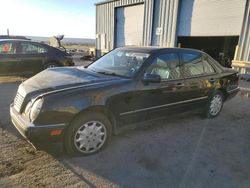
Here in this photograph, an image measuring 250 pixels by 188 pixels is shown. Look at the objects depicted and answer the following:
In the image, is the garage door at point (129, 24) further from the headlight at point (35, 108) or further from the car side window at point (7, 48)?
the headlight at point (35, 108)

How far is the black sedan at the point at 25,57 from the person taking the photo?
7605mm

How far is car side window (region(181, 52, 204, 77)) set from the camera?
167 inches

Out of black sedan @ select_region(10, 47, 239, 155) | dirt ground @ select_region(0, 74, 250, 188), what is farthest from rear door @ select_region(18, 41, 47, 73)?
black sedan @ select_region(10, 47, 239, 155)

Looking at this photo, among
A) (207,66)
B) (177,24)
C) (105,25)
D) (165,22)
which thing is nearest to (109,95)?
(207,66)

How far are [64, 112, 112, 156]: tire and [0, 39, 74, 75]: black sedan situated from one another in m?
5.74

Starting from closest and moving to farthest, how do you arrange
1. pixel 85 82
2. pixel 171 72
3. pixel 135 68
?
pixel 85 82
pixel 135 68
pixel 171 72

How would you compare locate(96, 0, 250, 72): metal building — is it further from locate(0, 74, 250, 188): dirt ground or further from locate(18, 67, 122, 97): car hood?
locate(18, 67, 122, 97): car hood

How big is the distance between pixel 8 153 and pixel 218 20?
9.69m

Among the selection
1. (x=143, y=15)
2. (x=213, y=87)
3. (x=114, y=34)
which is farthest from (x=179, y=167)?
(x=114, y=34)

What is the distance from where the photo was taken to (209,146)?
12.1 feet

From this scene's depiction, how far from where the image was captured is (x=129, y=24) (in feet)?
46.3

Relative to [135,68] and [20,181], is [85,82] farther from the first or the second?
[20,181]

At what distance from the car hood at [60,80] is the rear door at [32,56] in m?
4.49

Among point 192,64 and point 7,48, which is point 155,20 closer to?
point 7,48
